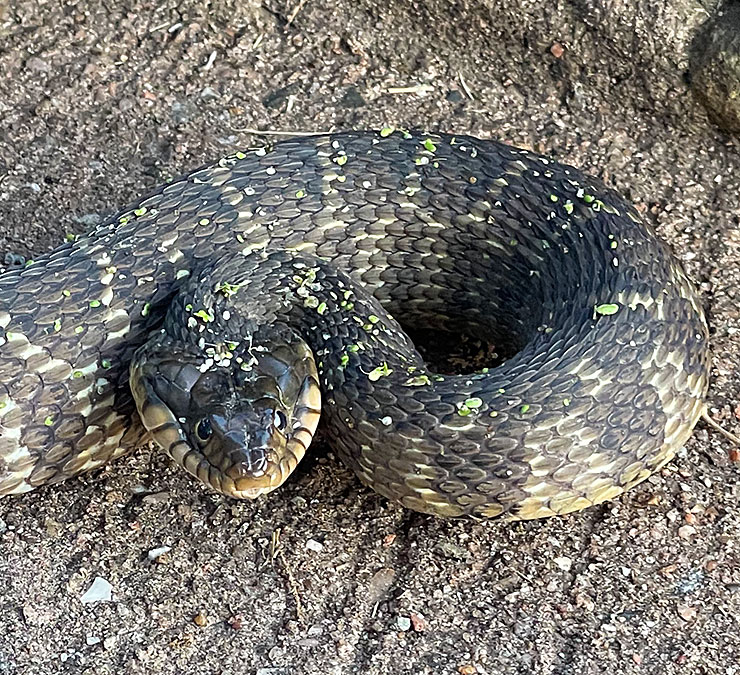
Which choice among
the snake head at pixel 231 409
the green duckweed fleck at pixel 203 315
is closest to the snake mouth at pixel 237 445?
the snake head at pixel 231 409

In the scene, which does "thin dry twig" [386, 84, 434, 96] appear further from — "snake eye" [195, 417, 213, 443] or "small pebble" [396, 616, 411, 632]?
"small pebble" [396, 616, 411, 632]

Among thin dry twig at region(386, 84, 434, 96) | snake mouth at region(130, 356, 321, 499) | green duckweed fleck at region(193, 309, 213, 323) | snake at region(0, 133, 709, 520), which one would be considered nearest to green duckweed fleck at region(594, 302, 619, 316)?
snake at region(0, 133, 709, 520)

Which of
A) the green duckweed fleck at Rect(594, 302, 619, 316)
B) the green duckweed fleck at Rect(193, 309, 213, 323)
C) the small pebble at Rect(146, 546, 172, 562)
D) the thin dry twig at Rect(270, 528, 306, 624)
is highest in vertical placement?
the green duckweed fleck at Rect(594, 302, 619, 316)

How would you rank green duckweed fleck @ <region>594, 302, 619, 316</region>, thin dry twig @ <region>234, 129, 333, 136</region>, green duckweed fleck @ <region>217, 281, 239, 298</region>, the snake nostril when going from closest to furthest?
the snake nostril, green duckweed fleck @ <region>594, 302, 619, 316</region>, green duckweed fleck @ <region>217, 281, 239, 298</region>, thin dry twig @ <region>234, 129, 333, 136</region>

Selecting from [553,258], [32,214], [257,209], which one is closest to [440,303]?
[553,258]

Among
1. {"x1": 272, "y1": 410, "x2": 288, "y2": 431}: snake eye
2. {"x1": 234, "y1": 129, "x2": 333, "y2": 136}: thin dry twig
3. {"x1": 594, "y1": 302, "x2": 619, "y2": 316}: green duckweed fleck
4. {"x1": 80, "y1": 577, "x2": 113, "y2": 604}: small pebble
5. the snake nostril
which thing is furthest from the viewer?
{"x1": 234, "y1": 129, "x2": 333, "y2": 136}: thin dry twig

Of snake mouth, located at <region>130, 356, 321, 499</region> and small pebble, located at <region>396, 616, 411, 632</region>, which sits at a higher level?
snake mouth, located at <region>130, 356, 321, 499</region>

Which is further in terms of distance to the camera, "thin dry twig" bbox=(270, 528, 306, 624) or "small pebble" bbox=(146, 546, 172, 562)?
"small pebble" bbox=(146, 546, 172, 562)

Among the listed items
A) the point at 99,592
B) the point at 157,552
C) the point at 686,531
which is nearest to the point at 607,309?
the point at 686,531
